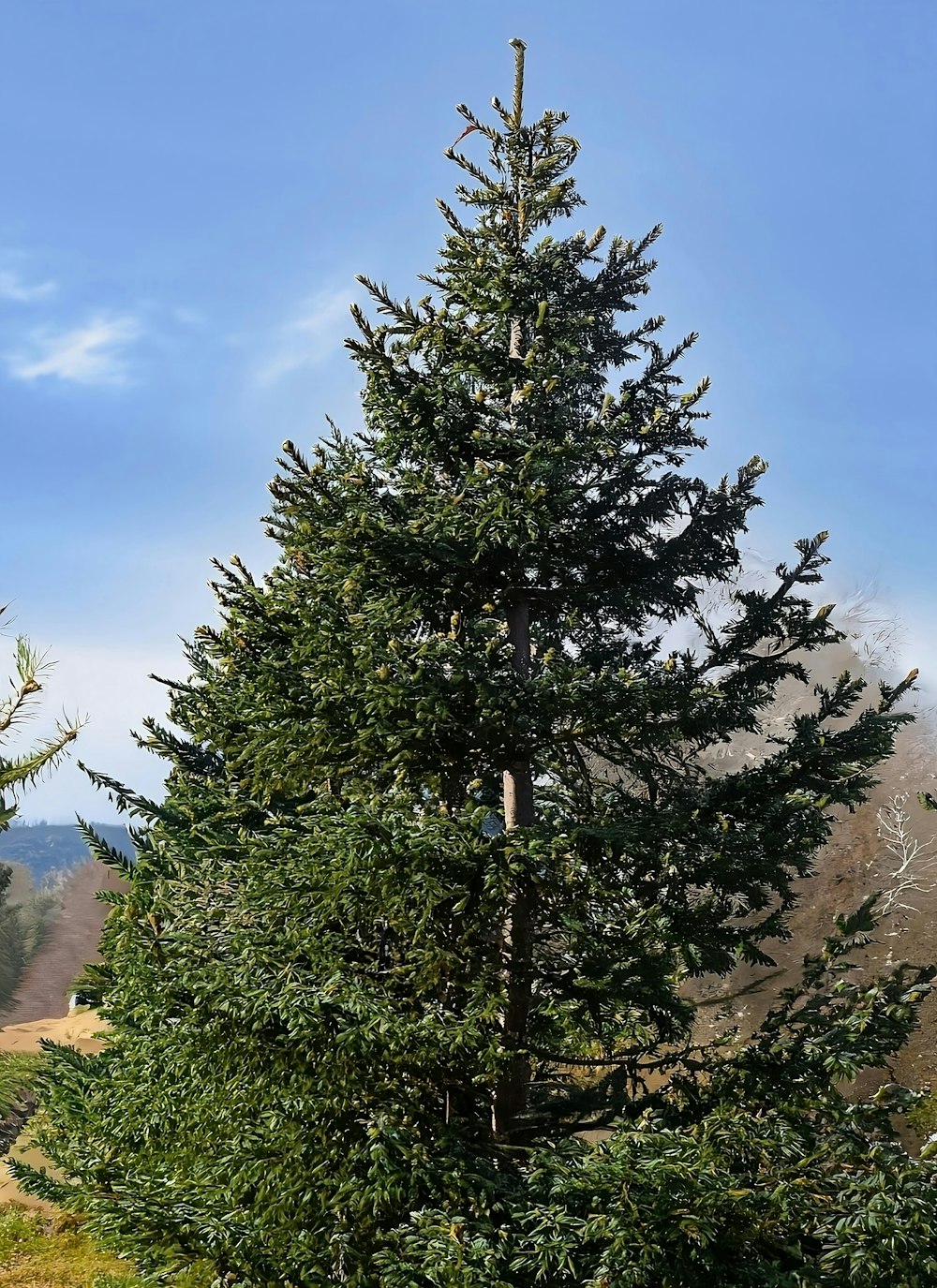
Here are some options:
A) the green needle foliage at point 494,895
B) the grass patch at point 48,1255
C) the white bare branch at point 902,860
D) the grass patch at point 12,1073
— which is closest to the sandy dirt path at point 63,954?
the grass patch at point 48,1255

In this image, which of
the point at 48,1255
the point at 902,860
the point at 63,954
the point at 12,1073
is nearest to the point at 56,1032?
the point at 63,954

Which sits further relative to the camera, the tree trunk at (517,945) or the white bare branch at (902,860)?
the white bare branch at (902,860)

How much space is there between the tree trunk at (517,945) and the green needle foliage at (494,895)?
0.04 meters

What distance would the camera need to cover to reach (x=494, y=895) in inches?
255

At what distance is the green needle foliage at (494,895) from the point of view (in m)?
5.59

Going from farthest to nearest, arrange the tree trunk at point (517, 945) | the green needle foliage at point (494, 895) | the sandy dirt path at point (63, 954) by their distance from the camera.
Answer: the sandy dirt path at point (63, 954) < the tree trunk at point (517, 945) < the green needle foliage at point (494, 895)

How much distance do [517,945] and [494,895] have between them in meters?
1.05

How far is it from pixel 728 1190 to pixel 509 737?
3590mm

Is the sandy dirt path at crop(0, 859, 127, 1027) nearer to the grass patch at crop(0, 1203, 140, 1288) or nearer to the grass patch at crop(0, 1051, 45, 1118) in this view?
the grass patch at crop(0, 1203, 140, 1288)

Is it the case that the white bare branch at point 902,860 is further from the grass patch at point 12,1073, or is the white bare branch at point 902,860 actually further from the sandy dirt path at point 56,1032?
the grass patch at point 12,1073

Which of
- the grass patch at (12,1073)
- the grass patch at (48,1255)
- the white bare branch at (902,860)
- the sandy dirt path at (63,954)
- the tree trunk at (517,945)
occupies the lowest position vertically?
the grass patch at (48,1255)

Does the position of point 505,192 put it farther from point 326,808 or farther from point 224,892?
point 224,892

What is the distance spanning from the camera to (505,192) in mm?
9344

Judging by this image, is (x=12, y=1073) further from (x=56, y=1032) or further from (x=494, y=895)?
(x=56, y=1032)
